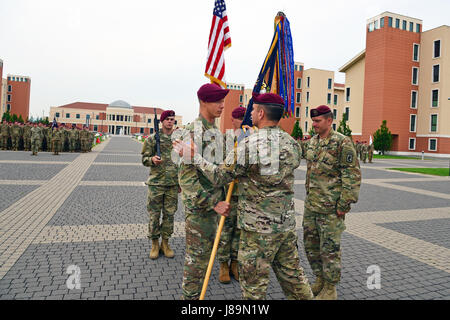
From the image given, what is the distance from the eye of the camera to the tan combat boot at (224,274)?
3.92 metres

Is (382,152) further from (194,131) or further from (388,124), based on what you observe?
(194,131)

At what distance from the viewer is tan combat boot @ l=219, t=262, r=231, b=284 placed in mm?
3922

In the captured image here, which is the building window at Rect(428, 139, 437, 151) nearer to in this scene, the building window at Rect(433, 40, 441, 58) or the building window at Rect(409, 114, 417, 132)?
the building window at Rect(409, 114, 417, 132)

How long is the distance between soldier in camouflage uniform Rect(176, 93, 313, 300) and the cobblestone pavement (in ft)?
3.38

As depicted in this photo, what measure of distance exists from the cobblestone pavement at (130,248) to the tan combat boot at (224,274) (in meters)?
0.10

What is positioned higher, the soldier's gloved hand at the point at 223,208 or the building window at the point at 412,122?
the building window at the point at 412,122

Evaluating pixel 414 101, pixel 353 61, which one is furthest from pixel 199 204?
pixel 353 61

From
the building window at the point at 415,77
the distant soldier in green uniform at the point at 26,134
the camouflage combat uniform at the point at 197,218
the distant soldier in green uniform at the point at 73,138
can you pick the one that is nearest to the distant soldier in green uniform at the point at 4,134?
the distant soldier in green uniform at the point at 26,134

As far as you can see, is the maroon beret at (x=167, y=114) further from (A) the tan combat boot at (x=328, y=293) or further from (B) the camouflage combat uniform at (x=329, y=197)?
(A) the tan combat boot at (x=328, y=293)

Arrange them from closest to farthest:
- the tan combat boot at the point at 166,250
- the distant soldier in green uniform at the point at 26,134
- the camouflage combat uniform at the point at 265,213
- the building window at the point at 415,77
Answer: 1. the camouflage combat uniform at the point at 265,213
2. the tan combat boot at the point at 166,250
3. the distant soldier in green uniform at the point at 26,134
4. the building window at the point at 415,77

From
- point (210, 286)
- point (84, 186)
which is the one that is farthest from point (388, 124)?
point (210, 286)

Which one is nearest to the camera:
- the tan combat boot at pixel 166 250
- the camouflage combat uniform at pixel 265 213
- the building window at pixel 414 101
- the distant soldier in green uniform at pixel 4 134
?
the camouflage combat uniform at pixel 265 213

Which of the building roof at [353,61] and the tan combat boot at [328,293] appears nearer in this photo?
the tan combat boot at [328,293]

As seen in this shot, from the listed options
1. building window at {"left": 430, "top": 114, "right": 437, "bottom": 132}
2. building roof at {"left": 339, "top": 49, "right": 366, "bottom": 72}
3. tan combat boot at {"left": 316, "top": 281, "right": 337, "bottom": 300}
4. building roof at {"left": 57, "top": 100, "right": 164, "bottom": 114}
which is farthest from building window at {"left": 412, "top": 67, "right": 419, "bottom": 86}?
building roof at {"left": 57, "top": 100, "right": 164, "bottom": 114}
